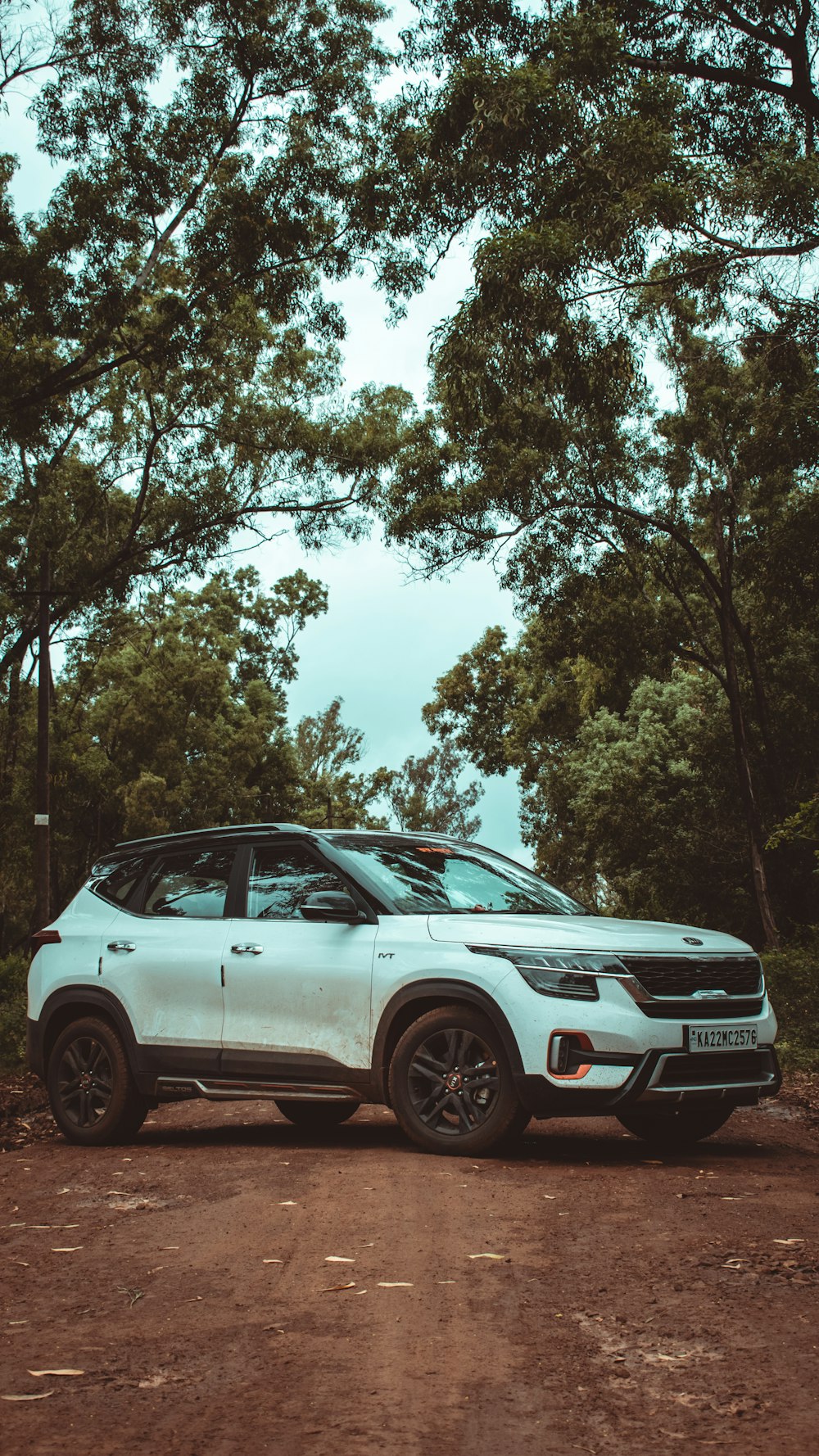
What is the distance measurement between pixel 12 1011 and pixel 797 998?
10783 mm

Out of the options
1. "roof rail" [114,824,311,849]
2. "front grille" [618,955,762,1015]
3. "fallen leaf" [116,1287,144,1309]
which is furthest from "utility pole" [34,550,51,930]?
"fallen leaf" [116,1287,144,1309]

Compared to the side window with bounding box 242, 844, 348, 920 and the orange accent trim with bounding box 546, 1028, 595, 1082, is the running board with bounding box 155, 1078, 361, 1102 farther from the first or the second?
the orange accent trim with bounding box 546, 1028, 595, 1082

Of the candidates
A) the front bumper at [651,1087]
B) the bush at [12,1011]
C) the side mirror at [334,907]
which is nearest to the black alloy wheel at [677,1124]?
the front bumper at [651,1087]

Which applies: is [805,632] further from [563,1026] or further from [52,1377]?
[52,1377]

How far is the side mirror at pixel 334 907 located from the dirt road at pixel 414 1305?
1.30 m

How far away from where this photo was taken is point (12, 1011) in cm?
1986

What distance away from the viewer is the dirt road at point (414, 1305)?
11.2 feet

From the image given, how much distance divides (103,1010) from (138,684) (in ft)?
101

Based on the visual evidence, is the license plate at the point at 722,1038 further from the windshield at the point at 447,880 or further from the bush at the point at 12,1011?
the bush at the point at 12,1011

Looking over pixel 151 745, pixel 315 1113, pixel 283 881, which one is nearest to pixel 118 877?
pixel 283 881

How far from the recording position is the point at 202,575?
2400 centimetres

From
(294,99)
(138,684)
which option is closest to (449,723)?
(138,684)

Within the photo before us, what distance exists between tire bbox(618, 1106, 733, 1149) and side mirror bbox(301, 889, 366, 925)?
1.99 metres

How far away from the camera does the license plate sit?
7.18m
